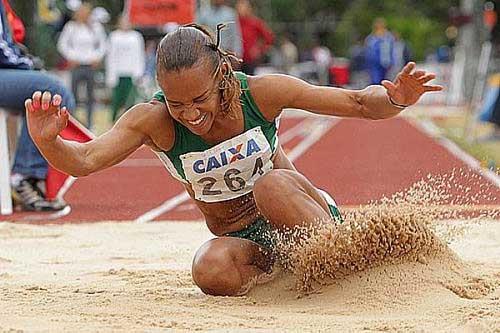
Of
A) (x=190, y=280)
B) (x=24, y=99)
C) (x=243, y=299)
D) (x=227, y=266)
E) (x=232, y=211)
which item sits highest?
(x=232, y=211)

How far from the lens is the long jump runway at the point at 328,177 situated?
8.19 m

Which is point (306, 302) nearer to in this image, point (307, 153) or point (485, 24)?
point (307, 153)

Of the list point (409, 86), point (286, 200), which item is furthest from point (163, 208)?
point (409, 86)

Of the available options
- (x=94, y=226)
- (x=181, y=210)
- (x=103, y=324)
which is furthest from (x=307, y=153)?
(x=103, y=324)

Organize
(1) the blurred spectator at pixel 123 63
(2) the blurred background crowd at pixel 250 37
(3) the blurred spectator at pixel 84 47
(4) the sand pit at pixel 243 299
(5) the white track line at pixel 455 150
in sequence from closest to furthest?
(4) the sand pit at pixel 243 299, (5) the white track line at pixel 455 150, (3) the blurred spectator at pixel 84 47, (2) the blurred background crowd at pixel 250 37, (1) the blurred spectator at pixel 123 63

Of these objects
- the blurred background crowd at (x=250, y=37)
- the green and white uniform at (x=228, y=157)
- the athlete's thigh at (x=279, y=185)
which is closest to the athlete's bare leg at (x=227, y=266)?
the green and white uniform at (x=228, y=157)

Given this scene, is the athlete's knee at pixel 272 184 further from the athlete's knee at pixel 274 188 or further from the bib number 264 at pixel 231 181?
the bib number 264 at pixel 231 181

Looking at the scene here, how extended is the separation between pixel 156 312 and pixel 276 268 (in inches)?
29.2

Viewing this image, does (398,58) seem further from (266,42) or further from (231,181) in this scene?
(231,181)

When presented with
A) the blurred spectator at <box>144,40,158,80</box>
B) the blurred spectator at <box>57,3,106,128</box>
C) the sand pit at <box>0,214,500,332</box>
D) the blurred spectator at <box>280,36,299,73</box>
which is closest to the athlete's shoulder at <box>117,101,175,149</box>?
the sand pit at <box>0,214,500,332</box>

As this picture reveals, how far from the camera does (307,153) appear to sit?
45.5 feet

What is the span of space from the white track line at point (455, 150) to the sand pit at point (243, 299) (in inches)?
149

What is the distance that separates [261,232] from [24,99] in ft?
12.0

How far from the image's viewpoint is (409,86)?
4414 millimetres
